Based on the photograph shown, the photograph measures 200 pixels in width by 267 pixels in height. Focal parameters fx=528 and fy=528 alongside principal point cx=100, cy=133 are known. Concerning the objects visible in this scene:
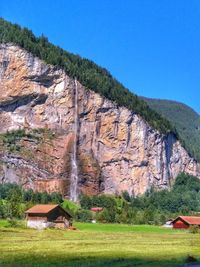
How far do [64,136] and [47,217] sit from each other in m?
86.8

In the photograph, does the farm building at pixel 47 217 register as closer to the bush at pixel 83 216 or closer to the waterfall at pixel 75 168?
the bush at pixel 83 216

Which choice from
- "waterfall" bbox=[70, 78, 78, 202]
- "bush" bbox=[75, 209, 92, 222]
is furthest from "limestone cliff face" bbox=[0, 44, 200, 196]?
"bush" bbox=[75, 209, 92, 222]

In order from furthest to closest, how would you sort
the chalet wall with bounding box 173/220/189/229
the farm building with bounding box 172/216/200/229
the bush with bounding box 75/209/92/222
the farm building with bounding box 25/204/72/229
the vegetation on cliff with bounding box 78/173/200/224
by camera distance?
→ the vegetation on cliff with bounding box 78/173/200/224 → the bush with bounding box 75/209/92/222 → the chalet wall with bounding box 173/220/189/229 → the farm building with bounding box 172/216/200/229 → the farm building with bounding box 25/204/72/229

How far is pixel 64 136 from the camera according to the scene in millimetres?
182500

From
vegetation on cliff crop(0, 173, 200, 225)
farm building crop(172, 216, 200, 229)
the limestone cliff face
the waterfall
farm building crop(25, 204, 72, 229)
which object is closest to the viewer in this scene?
farm building crop(25, 204, 72, 229)

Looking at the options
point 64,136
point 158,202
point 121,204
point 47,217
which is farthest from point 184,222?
point 64,136

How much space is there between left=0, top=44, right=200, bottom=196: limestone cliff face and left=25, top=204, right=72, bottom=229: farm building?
2791 inches

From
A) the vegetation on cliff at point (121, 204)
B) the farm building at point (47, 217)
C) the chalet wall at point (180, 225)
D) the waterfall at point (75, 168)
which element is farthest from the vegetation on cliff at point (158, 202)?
the farm building at point (47, 217)

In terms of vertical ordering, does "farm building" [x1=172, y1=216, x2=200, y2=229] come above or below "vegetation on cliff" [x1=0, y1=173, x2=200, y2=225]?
below

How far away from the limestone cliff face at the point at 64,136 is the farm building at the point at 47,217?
7088 cm

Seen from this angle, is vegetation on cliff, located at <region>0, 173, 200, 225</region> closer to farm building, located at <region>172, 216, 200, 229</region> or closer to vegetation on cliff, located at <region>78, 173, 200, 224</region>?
vegetation on cliff, located at <region>78, 173, 200, 224</region>

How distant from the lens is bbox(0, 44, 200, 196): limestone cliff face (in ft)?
571

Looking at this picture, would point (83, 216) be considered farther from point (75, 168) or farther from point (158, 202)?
point (158, 202)

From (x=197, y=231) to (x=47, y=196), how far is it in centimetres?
6917
